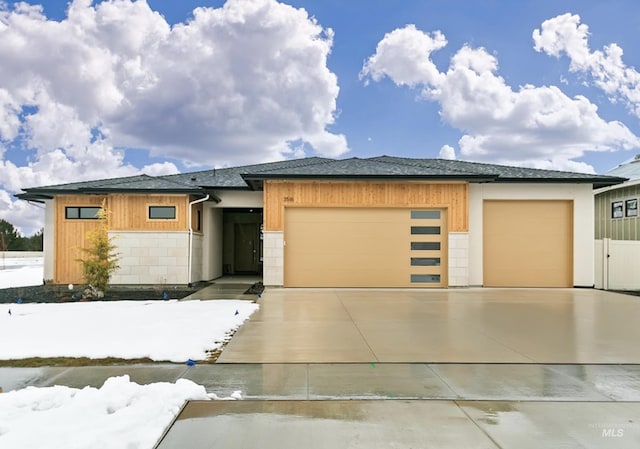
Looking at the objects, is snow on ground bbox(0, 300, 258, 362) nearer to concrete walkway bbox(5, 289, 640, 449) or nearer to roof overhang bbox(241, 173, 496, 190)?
concrete walkway bbox(5, 289, 640, 449)

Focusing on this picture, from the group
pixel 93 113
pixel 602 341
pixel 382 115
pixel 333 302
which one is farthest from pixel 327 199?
pixel 93 113

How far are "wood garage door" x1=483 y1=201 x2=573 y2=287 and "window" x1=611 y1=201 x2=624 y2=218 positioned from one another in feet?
18.7

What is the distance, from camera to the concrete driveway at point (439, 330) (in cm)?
563

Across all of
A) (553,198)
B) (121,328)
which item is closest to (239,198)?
(121,328)

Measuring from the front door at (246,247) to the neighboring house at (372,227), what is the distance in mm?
5713

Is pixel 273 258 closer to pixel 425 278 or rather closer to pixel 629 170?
pixel 425 278

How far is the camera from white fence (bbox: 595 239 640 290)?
14695 mm

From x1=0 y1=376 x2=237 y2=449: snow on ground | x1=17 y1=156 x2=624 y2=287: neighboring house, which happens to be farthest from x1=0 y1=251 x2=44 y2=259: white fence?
x1=0 y1=376 x2=237 y2=449: snow on ground

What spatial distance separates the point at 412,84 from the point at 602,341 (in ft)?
44.9

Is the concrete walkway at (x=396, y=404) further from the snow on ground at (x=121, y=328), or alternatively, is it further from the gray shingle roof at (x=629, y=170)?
the gray shingle roof at (x=629, y=170)

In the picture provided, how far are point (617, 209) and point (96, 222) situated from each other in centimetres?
2106

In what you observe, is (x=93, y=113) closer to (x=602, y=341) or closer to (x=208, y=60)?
(x=208, y=60)

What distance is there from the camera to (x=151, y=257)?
14.2 m

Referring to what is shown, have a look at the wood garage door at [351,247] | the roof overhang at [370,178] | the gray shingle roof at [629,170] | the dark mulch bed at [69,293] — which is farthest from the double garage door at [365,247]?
the gray shingle roof at [629,170]
